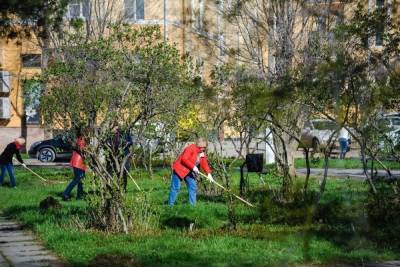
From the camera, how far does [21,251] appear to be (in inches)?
389

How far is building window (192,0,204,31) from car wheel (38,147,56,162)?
2660 centimetres

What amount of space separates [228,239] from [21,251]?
285 centimetres

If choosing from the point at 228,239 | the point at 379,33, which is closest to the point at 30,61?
the point at 228,239

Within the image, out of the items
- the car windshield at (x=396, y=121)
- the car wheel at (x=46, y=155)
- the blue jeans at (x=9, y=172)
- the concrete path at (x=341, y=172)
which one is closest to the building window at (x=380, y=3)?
the car windshield at (x=396, y=121)

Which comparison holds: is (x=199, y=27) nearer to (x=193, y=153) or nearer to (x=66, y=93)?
(x=66, y=93)

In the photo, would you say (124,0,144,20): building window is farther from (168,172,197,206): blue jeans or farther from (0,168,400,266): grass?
(0,168,400,266): grass

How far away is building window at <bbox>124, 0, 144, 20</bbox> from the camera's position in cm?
2600

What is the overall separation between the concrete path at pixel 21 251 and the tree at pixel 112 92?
3.90ft

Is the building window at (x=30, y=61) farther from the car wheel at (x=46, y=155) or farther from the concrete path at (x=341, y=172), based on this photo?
the concrete path at (x=341, y=172)

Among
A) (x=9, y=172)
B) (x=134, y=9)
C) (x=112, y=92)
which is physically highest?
(x=134, y=9)

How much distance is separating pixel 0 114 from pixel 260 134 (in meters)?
27.2

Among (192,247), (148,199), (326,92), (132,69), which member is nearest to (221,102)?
(326,92)

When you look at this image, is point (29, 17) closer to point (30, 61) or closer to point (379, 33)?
point (379, 33)

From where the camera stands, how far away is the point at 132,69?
12406 mm
